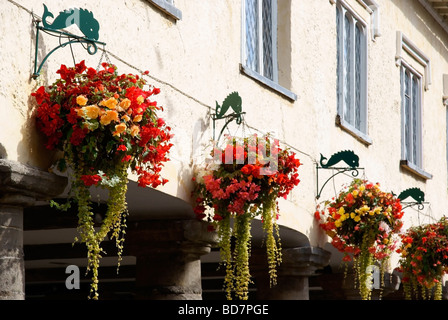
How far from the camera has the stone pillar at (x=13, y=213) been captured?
202 inches

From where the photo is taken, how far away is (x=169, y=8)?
22.7 feet

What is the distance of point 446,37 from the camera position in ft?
46.5

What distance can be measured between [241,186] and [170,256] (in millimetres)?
846

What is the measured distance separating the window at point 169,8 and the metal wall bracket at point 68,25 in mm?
911

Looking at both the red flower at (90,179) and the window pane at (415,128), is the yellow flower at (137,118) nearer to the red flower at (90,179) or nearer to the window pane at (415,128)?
the red flower at (90,179)

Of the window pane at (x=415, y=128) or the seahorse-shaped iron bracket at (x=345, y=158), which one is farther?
the window pane at (x=415, y=128)

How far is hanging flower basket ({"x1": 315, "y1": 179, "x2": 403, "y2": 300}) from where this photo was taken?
356 inches

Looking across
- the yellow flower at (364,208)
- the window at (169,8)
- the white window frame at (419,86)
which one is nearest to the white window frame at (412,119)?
the white window frame at (419,86)

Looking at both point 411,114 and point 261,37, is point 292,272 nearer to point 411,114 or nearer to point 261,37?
point 261,37

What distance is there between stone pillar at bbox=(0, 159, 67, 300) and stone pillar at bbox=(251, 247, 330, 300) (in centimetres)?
407

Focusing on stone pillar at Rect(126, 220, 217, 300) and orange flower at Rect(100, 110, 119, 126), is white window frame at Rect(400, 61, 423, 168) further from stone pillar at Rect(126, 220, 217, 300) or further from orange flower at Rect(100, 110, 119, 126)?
orange flower at Rect(100, 110, 119, 126)

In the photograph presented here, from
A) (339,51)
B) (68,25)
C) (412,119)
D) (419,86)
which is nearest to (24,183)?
(68,25)

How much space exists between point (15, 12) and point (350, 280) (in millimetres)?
6358
